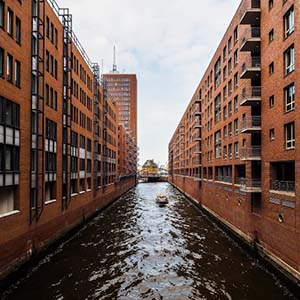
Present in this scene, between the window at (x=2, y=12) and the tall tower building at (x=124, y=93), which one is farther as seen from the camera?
the tall tower building at (x=124, y=93)

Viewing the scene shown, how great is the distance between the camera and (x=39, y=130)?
20422mm

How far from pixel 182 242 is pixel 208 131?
22762mm

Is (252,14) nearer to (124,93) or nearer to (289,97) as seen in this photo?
(289,97)

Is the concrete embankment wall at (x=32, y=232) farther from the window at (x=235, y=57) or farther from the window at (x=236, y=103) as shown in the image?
the window at (x=235, y=57)

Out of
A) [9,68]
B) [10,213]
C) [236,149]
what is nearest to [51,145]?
[9,68]

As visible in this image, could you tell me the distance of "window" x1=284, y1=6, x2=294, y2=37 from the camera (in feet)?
56.2

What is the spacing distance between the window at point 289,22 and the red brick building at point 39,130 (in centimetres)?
1530

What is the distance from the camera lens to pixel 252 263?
60.6 feet

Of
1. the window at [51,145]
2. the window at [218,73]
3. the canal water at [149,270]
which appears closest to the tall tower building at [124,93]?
the window at [218,73]

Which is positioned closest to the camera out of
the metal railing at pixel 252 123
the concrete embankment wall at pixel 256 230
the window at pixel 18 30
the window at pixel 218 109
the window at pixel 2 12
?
the concrete embankment wall at pixel 256 230

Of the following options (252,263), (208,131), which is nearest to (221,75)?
(208,131)

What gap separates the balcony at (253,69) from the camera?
2155 centimetres

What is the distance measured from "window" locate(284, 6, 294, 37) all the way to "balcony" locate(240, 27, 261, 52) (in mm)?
3676

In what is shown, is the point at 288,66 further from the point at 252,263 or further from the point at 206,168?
the point at 206,168
